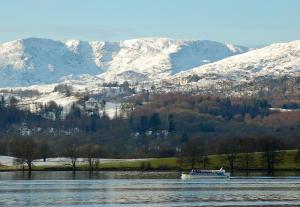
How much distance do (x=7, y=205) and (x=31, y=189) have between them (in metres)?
29.5

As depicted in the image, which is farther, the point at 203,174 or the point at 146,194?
the point at 203,174

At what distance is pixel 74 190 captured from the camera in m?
127

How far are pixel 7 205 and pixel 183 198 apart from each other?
77.9 feet

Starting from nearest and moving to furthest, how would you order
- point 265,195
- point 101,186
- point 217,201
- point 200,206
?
point 200,206, point 217,201, point 265,195, point 101,186

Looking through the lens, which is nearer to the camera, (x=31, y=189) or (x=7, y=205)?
(x=7, y=205)

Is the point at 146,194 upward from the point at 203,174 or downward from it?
downward

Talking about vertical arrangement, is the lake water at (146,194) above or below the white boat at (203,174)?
below

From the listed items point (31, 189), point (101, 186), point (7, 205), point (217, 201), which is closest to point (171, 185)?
point (101, 186)

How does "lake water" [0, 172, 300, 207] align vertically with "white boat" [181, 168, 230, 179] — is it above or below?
below

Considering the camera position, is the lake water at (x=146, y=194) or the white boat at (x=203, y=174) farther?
the white boat at (x=203, y=174)

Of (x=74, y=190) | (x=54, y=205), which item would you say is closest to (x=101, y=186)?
(x=74, y=190)

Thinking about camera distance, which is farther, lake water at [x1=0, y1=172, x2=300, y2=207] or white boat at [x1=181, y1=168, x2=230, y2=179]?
white boat at [x1=181, y1=168, x2=230, y2=179]

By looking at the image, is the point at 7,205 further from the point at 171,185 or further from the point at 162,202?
the point at 171,185

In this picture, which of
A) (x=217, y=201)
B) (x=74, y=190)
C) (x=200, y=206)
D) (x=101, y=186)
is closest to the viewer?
Result: (x=200, y=206)
